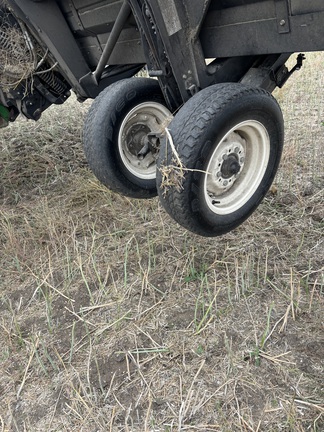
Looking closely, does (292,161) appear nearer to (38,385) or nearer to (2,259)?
(2,259)

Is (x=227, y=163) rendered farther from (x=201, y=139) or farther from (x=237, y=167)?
(x=201, y=139)

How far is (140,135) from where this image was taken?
300 centimetres

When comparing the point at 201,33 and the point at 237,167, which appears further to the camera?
the point at 201,33

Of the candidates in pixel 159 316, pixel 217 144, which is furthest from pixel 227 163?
pixel 159 316

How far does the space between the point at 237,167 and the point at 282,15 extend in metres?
0.76

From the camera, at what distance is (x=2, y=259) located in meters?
3.03

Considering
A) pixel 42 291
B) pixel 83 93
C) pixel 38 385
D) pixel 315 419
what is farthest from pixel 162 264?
pixel 83 93

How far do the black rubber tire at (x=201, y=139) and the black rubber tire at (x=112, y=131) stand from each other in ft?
2.09

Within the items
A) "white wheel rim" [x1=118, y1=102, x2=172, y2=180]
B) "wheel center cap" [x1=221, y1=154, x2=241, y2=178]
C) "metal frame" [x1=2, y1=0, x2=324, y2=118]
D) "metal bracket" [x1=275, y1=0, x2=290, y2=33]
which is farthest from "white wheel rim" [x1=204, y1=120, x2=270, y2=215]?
"white wheel rim" [x1=118, y1=102, x2=172, y2=180]

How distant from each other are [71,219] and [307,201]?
5.55 ft

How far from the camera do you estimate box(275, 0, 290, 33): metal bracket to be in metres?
2.16

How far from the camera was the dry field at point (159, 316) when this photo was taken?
185 cm

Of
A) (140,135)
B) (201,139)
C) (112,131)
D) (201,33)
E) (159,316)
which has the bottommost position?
(159,316)

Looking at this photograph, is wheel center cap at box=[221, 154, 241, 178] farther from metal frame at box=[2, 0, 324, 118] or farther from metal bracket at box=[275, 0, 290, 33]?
metal bracket at box=[275, 0, 290, 33]
